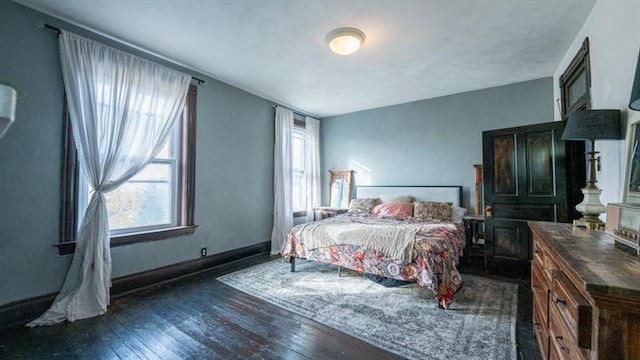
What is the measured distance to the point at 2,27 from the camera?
2154 mm

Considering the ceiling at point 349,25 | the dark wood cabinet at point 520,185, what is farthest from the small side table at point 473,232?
the ceiling at point 349,25

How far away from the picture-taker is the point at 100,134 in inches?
103

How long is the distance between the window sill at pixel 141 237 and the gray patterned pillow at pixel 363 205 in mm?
2567

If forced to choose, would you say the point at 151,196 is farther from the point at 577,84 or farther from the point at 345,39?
the point at 577,84

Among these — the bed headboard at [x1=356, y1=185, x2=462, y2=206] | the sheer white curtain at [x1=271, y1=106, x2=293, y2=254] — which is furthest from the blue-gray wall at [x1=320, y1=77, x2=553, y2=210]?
the sheer white curtain at [x1=271, y1=106, x2=293, y2=254]

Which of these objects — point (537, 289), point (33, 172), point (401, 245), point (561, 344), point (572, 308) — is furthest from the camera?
point (401, 245)

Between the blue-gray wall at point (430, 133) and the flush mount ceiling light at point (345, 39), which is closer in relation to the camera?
the flush mount ceiling light at point (345, 39)

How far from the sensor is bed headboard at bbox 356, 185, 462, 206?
4277 millimetres

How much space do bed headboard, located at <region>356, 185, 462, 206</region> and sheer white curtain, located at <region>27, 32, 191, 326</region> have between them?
355 centimetres

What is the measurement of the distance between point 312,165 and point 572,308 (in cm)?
474

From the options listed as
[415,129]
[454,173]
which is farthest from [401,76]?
[454,173]

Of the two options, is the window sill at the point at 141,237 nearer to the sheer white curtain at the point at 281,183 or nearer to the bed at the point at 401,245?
the bed at the point at 401,245

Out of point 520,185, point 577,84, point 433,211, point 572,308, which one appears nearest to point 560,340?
point 572,308

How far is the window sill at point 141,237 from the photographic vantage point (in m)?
2.43
